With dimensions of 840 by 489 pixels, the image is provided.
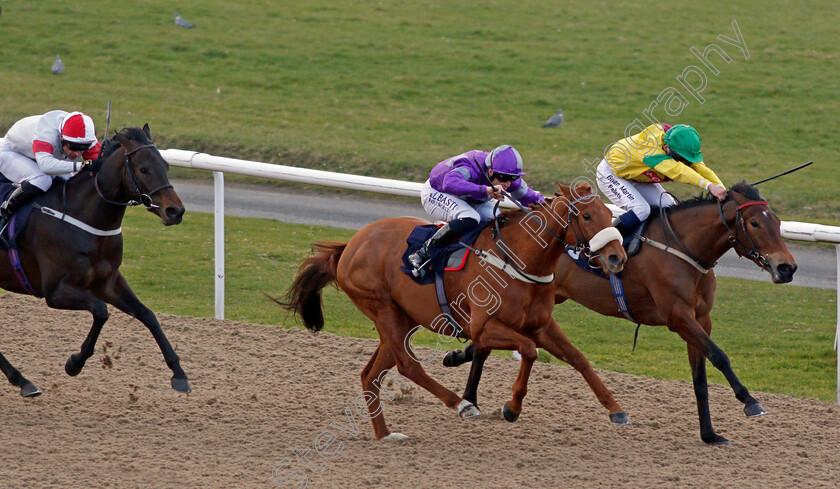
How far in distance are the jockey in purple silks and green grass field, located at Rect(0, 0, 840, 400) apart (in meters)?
3.13

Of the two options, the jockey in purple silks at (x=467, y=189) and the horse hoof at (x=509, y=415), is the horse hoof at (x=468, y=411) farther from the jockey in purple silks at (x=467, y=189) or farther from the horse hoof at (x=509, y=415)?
the jockey in purple silks at (x=467, y=189)

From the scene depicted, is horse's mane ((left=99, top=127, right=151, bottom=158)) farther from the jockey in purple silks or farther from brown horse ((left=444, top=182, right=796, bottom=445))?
brown horse ((left=444, top=182, right=796, bottom=445))

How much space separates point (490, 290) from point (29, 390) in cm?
279

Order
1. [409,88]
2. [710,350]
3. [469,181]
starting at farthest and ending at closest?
[409,88], [469,181], [710,350]

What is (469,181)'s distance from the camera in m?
5.52

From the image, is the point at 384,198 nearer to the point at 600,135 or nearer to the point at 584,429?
the point at 600,135

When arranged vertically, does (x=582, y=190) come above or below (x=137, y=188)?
above

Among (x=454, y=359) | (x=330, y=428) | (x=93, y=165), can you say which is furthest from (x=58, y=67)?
(x=330, y=428)

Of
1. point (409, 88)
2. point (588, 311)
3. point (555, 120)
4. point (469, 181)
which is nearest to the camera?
point (469, 181)

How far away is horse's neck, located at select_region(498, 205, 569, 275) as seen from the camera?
5.11 meters

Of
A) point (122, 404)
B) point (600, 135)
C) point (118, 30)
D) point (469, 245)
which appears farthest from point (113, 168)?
point (118, 30)

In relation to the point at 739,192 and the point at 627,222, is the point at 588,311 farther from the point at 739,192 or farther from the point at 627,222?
the point at 739,192

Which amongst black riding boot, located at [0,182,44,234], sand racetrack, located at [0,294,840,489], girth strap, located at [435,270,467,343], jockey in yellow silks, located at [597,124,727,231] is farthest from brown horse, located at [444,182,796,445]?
black riding boot, located at [0,182,44,234]

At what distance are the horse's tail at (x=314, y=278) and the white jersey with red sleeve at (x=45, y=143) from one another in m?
1.47
